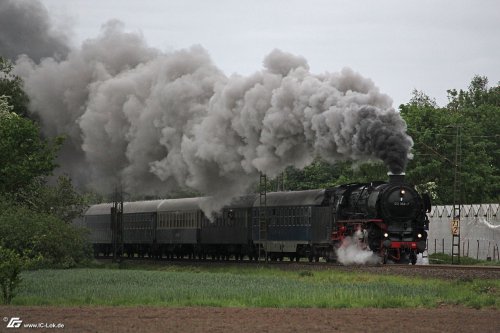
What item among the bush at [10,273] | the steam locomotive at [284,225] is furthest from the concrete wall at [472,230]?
the bush at [10,273]

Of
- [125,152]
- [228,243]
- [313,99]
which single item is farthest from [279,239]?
[313,99]

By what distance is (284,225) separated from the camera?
1770 inches

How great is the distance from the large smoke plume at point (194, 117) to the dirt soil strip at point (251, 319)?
1342 centimetres

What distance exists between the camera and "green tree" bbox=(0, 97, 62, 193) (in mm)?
41375

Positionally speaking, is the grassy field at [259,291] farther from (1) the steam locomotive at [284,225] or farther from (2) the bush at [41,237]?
(2) the bush at [41,237]

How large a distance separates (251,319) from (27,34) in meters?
29.4

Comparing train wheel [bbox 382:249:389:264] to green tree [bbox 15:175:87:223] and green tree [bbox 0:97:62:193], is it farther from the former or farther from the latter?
green tree [bbox 15:175:87:223]

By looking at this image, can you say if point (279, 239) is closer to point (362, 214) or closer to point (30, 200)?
point (362, 214)

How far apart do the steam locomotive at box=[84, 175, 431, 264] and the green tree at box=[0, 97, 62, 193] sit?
401 inches

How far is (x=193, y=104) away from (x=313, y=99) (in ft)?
24.6

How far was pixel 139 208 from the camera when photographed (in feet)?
202

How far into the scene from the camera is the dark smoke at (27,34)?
44594 millimetres

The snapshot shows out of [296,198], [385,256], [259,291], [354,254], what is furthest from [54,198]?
[259,291]

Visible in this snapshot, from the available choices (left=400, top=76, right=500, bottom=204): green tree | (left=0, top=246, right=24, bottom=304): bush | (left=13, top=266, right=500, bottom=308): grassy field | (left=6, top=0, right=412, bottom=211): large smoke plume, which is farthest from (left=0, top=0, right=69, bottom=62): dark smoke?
(left=400, top=76, right=500, bottom=204): green tree
